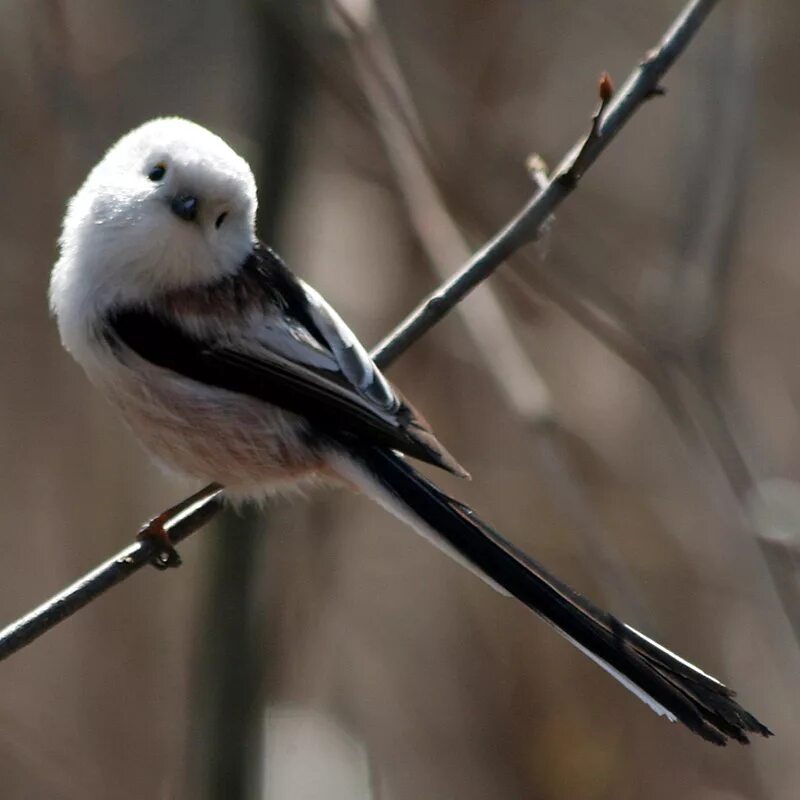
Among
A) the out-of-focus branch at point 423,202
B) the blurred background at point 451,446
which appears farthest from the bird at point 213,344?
the blurred background at point 451,446

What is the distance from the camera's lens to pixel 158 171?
7.75ft

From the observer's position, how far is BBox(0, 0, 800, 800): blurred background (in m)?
3.54

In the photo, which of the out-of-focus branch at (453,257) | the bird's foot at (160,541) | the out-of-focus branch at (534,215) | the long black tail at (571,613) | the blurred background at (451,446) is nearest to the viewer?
the long black tail at (571,613)

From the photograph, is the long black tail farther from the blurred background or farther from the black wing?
the blurred background

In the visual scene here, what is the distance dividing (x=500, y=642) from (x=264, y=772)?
1247mm

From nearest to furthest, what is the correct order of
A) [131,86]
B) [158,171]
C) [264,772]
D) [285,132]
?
[158,171]
[264,772]
[285,132]
[131,86]

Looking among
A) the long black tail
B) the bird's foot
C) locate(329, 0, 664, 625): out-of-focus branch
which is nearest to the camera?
the long black tail

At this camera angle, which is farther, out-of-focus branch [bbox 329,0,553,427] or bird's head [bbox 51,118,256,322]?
out-of-focus branch [bbox 329,0,553,427]

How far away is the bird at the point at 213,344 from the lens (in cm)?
231

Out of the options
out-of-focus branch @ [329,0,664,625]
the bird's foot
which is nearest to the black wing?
the bird's foot

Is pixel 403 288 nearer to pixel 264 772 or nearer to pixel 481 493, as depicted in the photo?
pixel 481 493

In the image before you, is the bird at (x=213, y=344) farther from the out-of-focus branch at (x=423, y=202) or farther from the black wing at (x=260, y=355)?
the out-of-focus branch at (x=423, y=202)

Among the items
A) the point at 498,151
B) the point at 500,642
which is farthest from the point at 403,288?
the point at 500,642

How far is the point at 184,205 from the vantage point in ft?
7.54
